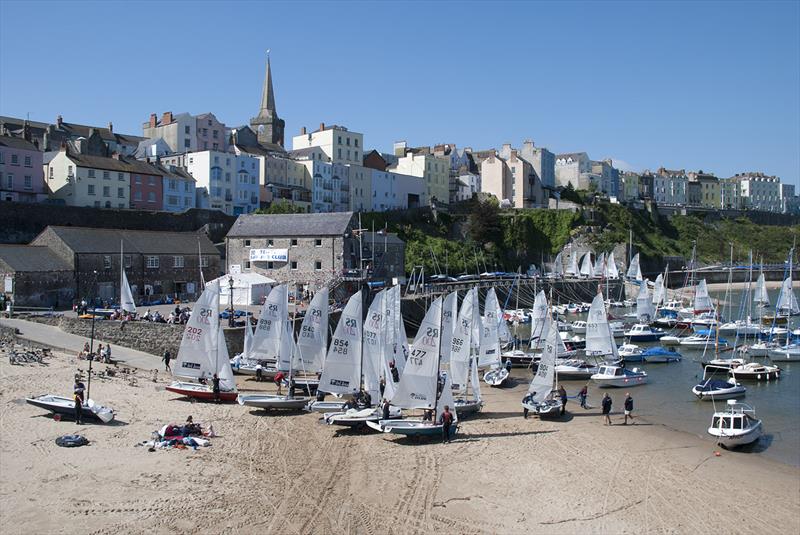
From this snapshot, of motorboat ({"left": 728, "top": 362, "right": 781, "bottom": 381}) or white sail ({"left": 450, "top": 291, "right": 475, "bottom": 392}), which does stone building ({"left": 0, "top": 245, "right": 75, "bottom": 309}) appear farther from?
motorboat ({"left": 728, "top": 362, "right": 781, "bottom": 381})

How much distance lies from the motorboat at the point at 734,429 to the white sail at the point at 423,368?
9.92m

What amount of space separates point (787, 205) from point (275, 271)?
528ft

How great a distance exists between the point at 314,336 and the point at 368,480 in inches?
421

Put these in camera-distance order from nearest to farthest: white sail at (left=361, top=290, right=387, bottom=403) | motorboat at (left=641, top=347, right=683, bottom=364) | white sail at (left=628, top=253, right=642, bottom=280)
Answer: white sail at (left=361, top=290, right=387, bottom=403) < motorboat at (left=641, top=347, right=683, bottom=364) < white sail at (left=628, top=253, right=642, bottom=280)

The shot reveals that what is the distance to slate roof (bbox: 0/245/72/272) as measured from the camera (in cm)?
4062

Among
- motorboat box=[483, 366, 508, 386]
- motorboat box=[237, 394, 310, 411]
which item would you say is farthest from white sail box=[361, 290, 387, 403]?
motorboat box=[483, 366, 508, 386]

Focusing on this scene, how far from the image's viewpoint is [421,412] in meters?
27.8

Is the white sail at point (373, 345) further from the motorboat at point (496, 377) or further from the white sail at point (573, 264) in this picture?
the white sail at point (573, 264)

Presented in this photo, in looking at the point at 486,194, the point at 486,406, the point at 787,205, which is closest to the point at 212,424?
the point at 486,406

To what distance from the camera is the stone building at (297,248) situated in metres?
52.5

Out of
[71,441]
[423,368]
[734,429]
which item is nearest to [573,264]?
[734,429]

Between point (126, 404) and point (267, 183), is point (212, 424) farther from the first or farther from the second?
point (267, 183)

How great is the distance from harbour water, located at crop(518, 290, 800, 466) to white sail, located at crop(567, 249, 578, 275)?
47457 millimetres

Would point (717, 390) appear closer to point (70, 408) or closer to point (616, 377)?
point (616, 377)
